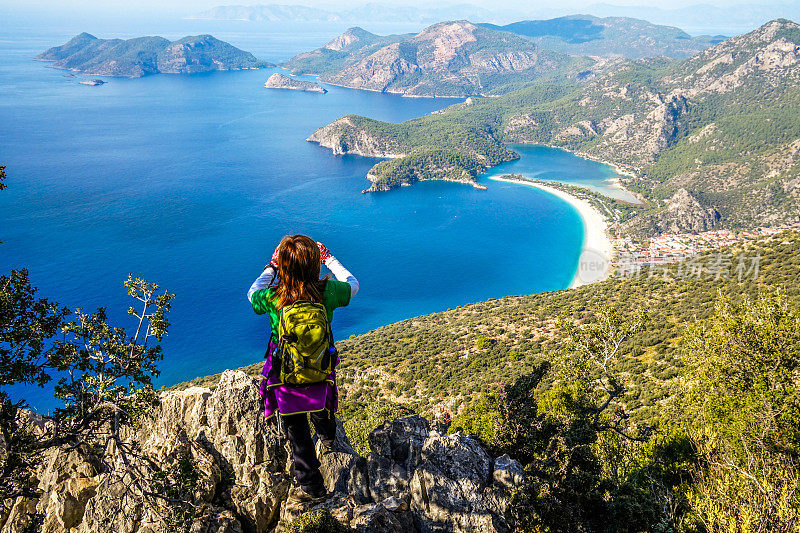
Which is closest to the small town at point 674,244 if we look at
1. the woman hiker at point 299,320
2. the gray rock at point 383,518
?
the gray rock at point 383,518

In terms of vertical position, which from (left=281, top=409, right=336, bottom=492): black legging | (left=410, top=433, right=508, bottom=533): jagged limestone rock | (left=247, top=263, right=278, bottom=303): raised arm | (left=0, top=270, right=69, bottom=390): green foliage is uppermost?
(left=247, top=263, right=278, bottom=303): raised arm

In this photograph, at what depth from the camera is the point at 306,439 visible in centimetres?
614

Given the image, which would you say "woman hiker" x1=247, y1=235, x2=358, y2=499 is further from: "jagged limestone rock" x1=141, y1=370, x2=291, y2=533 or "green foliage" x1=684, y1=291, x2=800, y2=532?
"green foliage" x1=684, y1=291, x2=800, y2=532

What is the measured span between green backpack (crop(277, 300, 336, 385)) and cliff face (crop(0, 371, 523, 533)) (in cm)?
329

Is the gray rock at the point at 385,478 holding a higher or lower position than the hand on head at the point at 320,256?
lower

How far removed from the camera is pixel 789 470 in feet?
34.6

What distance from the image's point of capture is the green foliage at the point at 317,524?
6.20 metres

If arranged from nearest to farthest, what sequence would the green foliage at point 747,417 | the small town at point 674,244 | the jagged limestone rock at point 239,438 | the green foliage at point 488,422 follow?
the jagged limestone rock at point 239,438
the green foliage at point 747,417
the green foliage at point 488,422
the small town at point 674,244

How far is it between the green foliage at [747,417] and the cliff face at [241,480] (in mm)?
5259

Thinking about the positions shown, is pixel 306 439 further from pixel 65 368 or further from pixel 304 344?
pixel 65 368

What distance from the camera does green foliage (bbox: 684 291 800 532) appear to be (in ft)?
30.2

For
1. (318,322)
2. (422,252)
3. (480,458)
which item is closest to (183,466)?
(318,322)

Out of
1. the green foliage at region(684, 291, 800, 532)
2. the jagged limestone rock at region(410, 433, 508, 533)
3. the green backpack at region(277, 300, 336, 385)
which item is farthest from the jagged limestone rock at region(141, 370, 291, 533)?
the green foliage at region(684, 291, 800, 532)

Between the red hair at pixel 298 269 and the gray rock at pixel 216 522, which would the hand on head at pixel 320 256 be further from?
the gray rock at pixel 216 522
